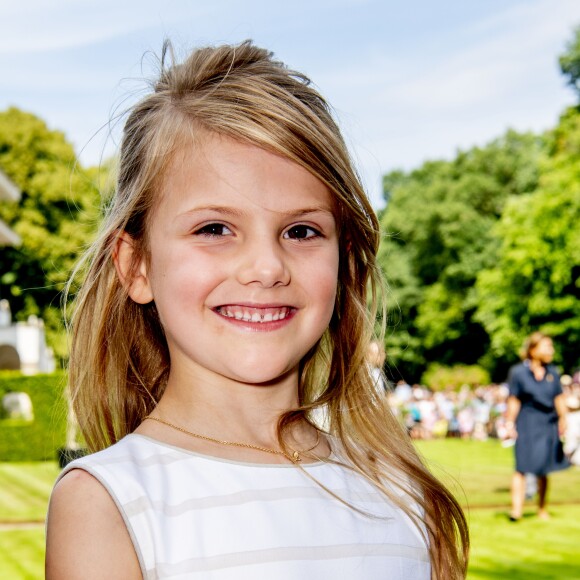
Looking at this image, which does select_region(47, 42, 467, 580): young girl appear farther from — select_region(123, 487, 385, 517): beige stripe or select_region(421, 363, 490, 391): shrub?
select_region(421, 363, 490, 391): shrub

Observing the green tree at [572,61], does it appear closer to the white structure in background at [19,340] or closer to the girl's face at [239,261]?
the white structure in background at [19,340]

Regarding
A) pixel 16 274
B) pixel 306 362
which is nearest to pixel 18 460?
pixel 16 274

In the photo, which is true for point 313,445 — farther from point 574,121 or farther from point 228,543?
point 574,121

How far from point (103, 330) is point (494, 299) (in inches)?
1585

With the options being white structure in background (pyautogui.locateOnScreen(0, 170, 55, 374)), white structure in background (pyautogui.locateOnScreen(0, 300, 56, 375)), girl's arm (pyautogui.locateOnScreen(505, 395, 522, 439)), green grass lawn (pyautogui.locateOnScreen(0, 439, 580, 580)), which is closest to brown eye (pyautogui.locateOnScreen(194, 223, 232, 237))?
green grass lawn (pyautogui.locateOnScreen(0, 439, 580, 580))

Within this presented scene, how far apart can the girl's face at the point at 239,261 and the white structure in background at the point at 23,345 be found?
1424 inches

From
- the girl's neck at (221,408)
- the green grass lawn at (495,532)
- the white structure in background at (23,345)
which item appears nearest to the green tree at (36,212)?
the white structure in background at (23,345)

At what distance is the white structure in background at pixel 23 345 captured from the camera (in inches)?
1463

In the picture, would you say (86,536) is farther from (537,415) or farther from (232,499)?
(537,415)

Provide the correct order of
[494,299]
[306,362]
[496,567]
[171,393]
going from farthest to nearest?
[494,299] < [496,567] < [306,362] < [171,393]

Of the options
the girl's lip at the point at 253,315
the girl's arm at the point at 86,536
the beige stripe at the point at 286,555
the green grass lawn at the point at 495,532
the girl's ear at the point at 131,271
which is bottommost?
the green grass lawn at the point at 495,532

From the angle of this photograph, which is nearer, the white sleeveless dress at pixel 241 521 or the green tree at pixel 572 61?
the white sleeveless dress at pixel 241 521

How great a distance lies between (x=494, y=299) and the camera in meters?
41.4

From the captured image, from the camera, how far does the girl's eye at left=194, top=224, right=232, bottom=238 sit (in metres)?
1.87
